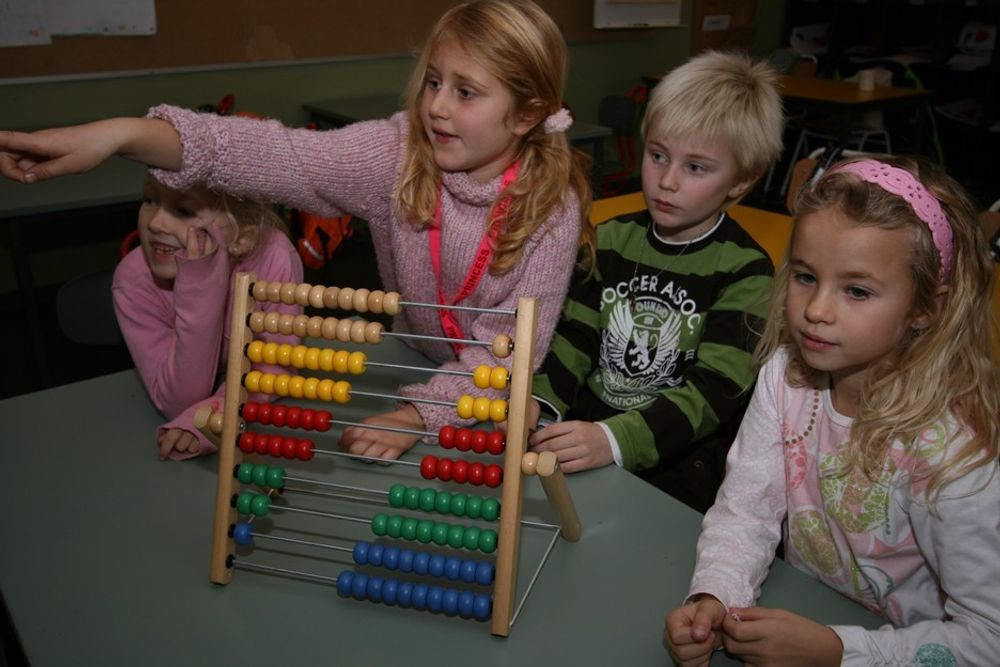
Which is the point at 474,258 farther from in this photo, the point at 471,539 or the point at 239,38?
the point at 239,38

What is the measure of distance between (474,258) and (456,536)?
2.45 ft

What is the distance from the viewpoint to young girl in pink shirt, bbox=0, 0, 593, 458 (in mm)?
1801

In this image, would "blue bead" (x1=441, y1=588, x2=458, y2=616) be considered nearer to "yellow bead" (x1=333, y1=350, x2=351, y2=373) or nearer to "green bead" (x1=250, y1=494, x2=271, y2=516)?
"green bead" (x1=250, y1=494, x2=271, y2=516)

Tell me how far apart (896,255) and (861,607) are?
0.52m

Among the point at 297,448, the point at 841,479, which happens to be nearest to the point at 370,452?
the point at 297,448

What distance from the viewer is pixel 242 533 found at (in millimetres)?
1361

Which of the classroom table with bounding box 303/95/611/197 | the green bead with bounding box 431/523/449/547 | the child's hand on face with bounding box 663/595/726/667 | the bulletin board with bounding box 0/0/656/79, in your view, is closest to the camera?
the child's hand on face with bounding box 663/595/726/667

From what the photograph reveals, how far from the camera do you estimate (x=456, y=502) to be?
139cm

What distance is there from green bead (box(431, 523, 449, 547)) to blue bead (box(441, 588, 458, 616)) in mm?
106

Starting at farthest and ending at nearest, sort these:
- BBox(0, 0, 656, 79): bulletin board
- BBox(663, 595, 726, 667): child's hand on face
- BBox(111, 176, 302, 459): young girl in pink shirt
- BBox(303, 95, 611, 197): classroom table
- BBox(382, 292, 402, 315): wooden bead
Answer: BBox(303, 95, 611, 197): classroom table → BBox(0, 0, 656, 79): bulletin board → BBox(111, 176, 302, 459): young girl in pink shirt → BBox(382, 292, 402, 315): wooden bead → BBox(663, 595, 726, 667): child's hand on face

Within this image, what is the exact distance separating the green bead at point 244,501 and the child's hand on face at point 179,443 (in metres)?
0.27

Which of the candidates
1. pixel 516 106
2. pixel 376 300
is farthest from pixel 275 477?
pixel 516 106

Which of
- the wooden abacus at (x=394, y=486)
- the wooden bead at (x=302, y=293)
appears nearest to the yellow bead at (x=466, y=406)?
the wooden abacus at (x=394, y=486)

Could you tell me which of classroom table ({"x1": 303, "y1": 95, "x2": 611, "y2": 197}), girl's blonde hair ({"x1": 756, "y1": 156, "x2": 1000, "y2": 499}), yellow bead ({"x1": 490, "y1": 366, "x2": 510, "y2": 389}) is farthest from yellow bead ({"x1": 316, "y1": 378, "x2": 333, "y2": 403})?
classroom table ({"x1": 303, "y1": 95, "x2": 611, "y2": 197})
